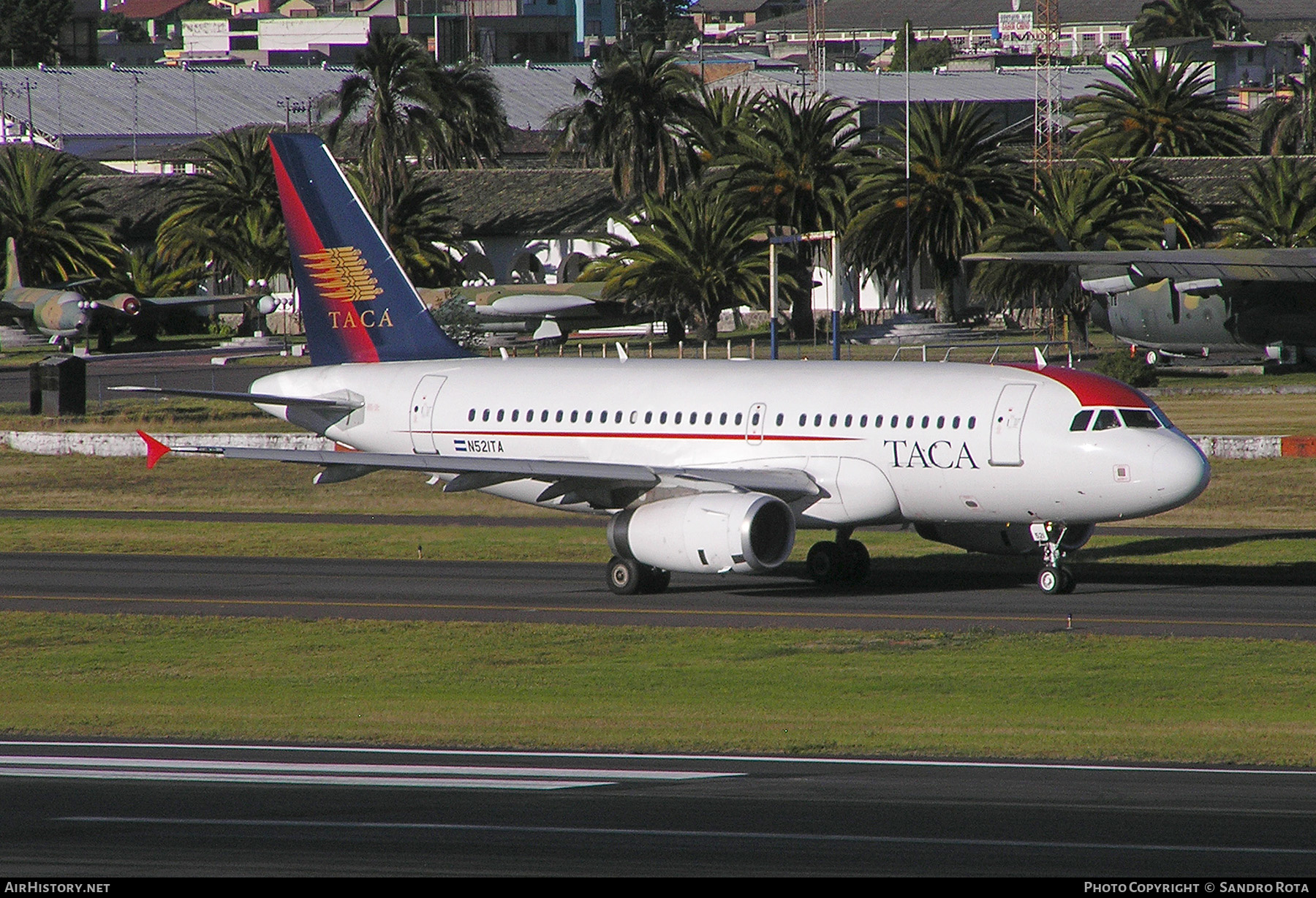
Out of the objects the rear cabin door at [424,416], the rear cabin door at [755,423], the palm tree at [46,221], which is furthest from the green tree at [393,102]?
the rear cabin door at [755,423]

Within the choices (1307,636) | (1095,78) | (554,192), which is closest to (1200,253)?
(1307,636)

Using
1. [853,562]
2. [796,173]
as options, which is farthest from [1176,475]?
[796,173]

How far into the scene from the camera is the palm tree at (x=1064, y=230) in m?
80.4

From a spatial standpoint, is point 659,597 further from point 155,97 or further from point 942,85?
point 155,97

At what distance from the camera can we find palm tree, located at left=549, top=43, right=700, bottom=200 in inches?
4011

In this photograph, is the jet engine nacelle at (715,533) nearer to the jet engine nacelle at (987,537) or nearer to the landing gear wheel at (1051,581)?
the jet engine nacelle at (987,537)

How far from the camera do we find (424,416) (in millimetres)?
35219

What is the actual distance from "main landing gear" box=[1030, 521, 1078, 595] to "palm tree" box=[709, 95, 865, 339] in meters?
61.6

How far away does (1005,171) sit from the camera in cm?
9094

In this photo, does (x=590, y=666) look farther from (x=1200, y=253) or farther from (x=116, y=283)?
(x=116, y=283)

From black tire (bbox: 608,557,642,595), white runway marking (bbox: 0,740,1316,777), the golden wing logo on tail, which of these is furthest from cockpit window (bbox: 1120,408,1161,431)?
the golden wing logo on tail

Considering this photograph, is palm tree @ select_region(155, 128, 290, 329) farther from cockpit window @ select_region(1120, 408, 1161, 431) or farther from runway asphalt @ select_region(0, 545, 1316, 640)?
cockpit window @ select_region(1120, 408, 1161, 431)

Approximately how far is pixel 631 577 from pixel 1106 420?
337 inches

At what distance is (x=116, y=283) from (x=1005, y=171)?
5260 cm
